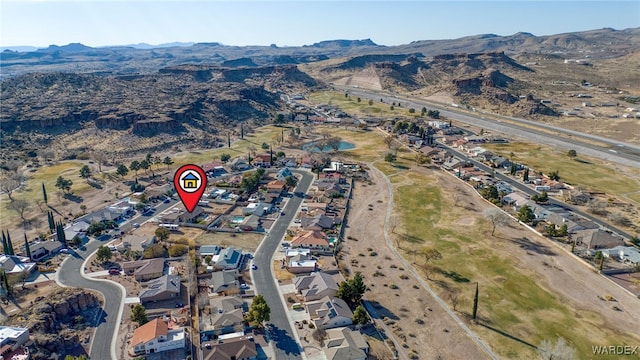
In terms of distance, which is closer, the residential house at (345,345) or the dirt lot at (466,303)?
the residential house at (345,345)

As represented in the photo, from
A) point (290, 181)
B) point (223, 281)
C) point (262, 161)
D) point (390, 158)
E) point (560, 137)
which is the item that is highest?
point (560, 137)

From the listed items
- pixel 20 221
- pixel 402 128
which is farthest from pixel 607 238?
pixel 20 221

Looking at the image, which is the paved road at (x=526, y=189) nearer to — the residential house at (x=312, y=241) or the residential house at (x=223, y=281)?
the residential house at (x=312, y=241)

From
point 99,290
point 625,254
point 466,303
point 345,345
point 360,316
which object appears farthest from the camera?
point 625,254

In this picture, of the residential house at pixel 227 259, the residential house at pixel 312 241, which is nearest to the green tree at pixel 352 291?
the residential house at pixel 312 241

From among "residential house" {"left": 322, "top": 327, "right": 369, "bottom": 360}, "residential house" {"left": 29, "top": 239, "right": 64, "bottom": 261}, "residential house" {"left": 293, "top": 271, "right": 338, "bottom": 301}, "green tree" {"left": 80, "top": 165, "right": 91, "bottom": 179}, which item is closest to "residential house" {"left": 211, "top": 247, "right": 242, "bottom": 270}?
"residential house" {"left": 293, "top": 271, "right": 338, "bottom": 301}

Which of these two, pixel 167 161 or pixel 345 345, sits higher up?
pixel 167 161

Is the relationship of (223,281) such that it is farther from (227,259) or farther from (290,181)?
(290,181)

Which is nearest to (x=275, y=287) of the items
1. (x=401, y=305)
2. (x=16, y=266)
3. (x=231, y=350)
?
(x=231, y=350)
